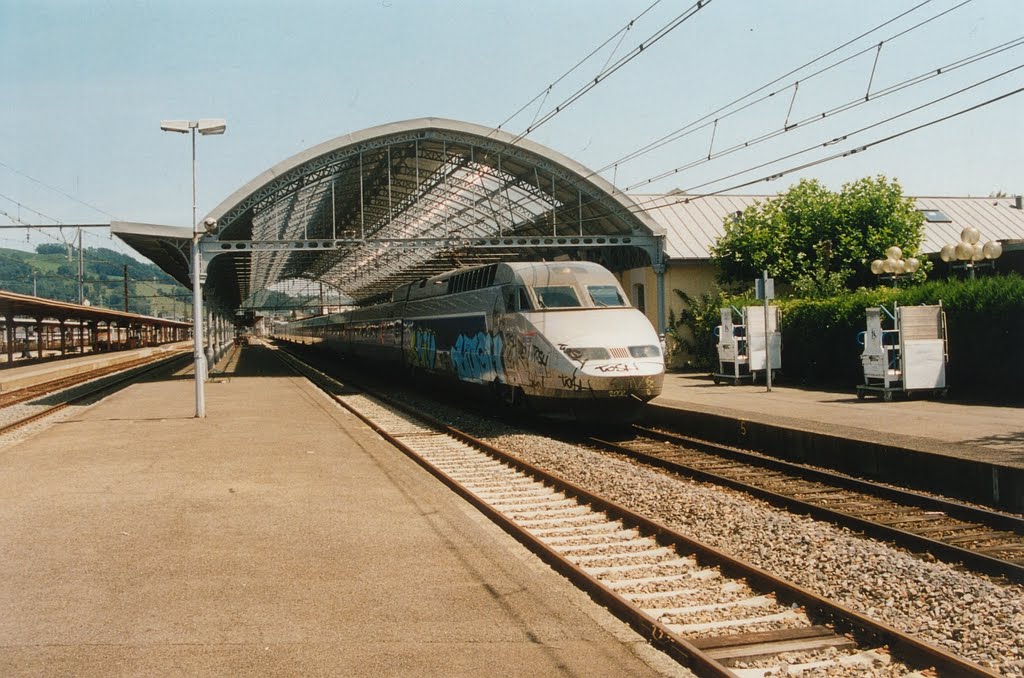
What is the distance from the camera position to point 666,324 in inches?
1271

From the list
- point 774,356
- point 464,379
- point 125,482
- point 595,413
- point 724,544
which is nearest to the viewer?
point 724,544

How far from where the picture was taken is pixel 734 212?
37000 millimetres

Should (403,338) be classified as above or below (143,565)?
above

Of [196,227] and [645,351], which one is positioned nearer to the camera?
[645,351]

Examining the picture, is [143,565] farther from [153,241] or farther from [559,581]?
[153,241]

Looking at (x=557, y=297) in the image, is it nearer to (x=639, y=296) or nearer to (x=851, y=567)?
(x=851, y=567)

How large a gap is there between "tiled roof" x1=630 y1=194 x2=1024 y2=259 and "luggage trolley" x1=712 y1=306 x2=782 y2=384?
7.89m

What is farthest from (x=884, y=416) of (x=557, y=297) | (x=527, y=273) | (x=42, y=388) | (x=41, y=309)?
(x=41, y=309)

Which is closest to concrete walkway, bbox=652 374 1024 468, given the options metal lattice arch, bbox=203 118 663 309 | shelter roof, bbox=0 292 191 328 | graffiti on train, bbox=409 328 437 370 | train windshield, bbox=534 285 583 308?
train windshield, bbox=534 285 583 308

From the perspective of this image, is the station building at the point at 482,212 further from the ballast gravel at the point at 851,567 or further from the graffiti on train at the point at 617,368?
the ballast gravel at the point at 851,567

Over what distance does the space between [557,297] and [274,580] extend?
10769 millimetres

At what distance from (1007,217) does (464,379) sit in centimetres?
3138

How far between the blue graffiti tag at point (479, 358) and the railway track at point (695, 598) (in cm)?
726

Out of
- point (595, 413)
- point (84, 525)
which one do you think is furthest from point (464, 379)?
point (84, 525)
